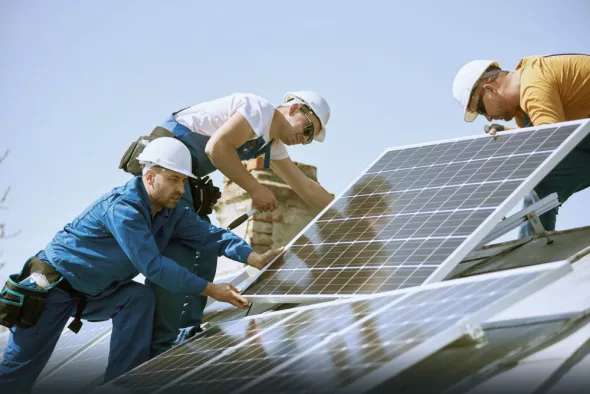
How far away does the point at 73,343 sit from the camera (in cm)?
800

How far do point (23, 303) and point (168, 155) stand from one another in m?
1.55

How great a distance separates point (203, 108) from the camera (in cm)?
727

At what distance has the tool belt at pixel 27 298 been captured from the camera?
6.32m

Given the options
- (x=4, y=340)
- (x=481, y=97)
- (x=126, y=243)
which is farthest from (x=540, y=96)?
(x=4, y=340)

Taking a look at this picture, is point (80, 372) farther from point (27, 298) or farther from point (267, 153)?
point (267, 153)

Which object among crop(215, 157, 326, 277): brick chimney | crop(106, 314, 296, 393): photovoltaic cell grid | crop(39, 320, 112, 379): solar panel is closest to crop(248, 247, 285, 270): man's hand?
crop(106, 314, 296, 393): photovoltaic cell grid

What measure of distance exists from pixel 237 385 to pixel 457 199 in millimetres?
2518

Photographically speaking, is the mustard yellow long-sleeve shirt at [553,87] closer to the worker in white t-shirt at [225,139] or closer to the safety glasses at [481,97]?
the safety glasses at [481,97]

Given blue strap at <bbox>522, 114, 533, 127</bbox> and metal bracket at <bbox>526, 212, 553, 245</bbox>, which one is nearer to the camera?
metal bracket at <bbox>526, 212, 553, 245</bbox>

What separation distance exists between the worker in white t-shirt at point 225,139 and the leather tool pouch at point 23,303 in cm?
84

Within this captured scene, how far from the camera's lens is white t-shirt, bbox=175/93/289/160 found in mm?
6965

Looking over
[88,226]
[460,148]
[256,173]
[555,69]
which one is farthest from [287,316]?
[256,173]

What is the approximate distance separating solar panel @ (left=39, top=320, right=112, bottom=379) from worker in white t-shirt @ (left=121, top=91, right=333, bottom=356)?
122 cm

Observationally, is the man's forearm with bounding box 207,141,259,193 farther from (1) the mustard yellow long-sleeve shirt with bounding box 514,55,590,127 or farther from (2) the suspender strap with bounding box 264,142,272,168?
(1) the mustard yellow long-sleeve shirt with bounding box 514,55,590,127
